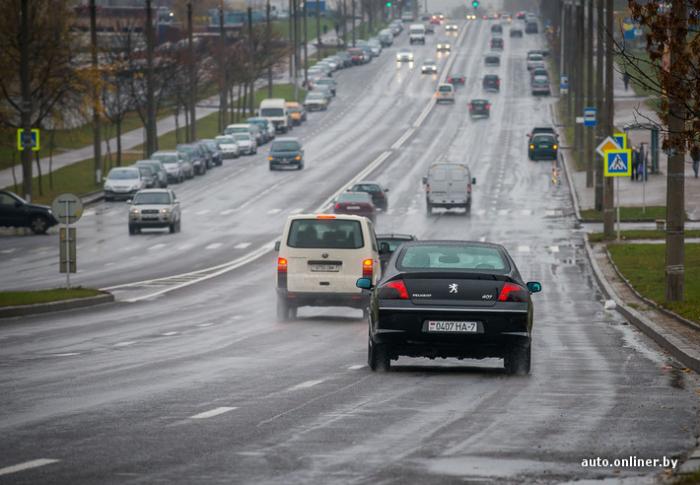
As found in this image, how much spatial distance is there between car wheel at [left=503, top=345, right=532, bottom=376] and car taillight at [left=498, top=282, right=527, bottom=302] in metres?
0.56

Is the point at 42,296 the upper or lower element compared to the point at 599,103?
lower

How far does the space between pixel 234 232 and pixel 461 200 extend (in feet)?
36.1

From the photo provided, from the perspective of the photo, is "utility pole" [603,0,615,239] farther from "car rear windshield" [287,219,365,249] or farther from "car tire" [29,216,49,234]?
"car rear windshield" [287,219,365,249]

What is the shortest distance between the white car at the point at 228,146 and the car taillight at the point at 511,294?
81045 mm

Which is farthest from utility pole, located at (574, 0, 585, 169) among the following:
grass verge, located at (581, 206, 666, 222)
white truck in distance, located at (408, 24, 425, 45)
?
white truck in distance, located at (408, 24, 425, 45)

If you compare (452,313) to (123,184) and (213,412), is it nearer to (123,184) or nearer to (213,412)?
(213,412)

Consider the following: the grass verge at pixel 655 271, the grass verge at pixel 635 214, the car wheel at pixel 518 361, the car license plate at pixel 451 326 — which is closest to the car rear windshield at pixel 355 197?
the grass verge at pixel 635 214

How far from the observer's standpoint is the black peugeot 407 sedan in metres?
17.2

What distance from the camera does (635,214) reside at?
5991 centimetres

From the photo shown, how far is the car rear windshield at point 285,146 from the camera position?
88812mm

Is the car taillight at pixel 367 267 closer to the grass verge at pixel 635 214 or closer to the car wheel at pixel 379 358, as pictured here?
the car wheel at pixel 379 358

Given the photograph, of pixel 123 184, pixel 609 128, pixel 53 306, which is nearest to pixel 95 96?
pixel 123 184

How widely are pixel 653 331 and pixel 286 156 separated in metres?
64.1

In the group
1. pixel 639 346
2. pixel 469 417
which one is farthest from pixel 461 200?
pixel 469 417
